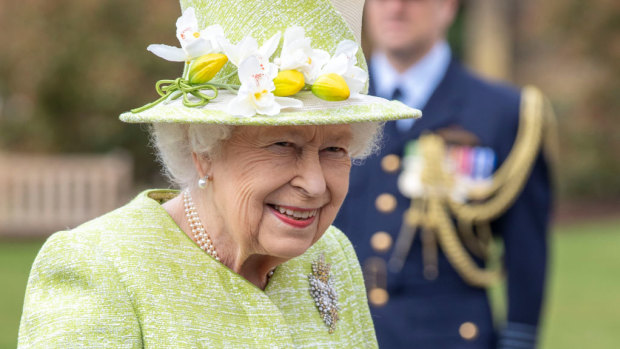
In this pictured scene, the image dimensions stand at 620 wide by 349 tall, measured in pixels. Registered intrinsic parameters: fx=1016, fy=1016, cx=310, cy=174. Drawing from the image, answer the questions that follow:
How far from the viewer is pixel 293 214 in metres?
2.28

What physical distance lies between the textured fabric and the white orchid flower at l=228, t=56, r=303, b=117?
0.40 m

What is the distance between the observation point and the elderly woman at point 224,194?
2.14m

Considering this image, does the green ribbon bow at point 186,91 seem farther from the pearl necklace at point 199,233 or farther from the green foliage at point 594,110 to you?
the green foliage at point 594,110

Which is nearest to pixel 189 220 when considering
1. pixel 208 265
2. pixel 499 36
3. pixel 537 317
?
pixel 208 265

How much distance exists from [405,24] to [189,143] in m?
2.38

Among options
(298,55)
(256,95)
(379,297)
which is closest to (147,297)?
(256,95)

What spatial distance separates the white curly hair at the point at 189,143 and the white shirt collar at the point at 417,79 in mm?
2049

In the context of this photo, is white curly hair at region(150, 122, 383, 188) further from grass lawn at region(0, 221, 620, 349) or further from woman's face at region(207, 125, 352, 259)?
grass lawn at region(0, 221, 620, 349)

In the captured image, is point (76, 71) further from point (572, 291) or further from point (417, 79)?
point (417, 79)

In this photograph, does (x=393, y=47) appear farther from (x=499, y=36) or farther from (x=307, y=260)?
(x=499, y=36)

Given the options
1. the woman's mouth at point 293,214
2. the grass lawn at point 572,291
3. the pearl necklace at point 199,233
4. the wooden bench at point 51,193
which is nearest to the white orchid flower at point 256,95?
the woman's mouth at point 293,214

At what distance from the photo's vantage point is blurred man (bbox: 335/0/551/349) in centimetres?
434

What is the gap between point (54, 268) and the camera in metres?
2.17

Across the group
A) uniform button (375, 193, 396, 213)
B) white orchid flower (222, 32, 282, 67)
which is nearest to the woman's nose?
white orchid flower (222, 32, 282, 67)
